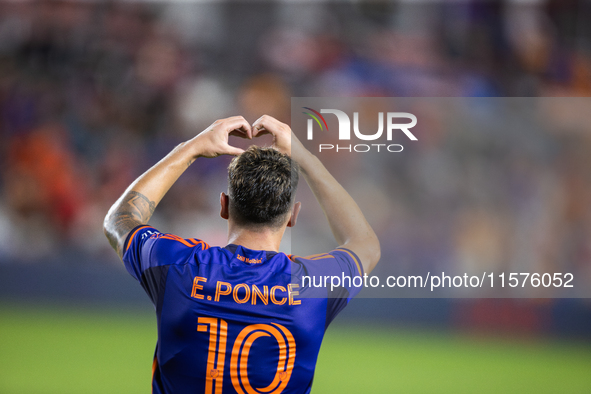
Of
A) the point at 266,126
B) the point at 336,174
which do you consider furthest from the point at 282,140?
the point at 336,174

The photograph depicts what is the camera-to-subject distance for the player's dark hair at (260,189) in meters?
Answer: 1.56

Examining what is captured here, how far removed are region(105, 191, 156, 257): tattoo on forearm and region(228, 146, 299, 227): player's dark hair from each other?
330 millimetres

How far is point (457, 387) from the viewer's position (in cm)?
420

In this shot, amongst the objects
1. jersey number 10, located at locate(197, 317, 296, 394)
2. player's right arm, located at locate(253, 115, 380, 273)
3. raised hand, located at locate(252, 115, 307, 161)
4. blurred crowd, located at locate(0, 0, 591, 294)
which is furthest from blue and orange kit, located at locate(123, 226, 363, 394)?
blurred crowd, located at locate(0, 0, 591, 294)

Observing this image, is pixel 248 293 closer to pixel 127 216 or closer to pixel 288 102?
pixel 127 216

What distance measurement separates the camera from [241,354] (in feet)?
4.91

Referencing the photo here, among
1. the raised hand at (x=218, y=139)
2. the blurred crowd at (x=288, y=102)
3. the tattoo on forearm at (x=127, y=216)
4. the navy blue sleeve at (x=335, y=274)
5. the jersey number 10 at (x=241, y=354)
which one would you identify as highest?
the blurred crowd at (x=288, y=102)

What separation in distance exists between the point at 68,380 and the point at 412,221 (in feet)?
11.5

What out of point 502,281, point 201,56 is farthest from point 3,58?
point 502,281

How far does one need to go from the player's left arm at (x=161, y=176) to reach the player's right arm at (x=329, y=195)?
10cm

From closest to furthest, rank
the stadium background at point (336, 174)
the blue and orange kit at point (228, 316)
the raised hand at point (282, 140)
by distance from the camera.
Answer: the blue and orange kit at point (228, 316)
the raised hand at point (282, 140)
the stadium background at point (336, 174)

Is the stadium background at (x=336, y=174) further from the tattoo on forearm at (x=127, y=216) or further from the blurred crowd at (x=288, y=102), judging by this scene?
the tattoo on forearm at (x=127, y=216)

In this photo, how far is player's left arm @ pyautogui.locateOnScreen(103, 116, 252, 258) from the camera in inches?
65.7

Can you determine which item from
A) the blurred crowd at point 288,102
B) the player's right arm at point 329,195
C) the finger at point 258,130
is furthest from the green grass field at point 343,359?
the finger at point 258,130
